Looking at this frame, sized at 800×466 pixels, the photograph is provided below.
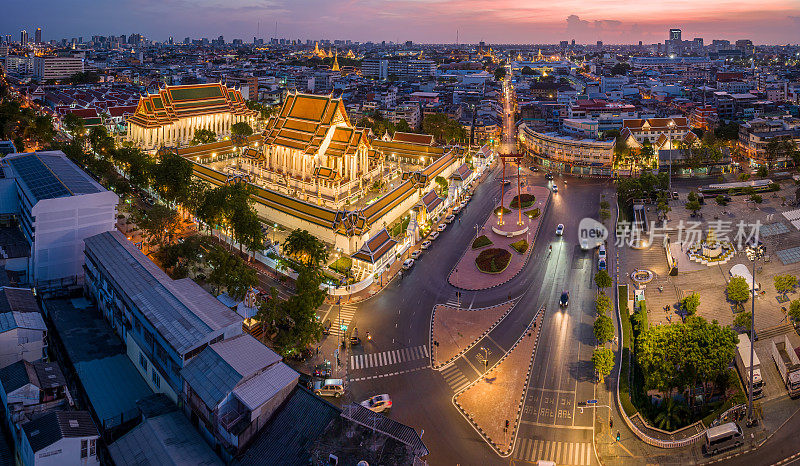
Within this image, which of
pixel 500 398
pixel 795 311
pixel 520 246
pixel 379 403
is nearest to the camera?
pixel 379 403

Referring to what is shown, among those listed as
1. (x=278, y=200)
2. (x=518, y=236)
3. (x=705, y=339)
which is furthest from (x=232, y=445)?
(x=518, y=236)

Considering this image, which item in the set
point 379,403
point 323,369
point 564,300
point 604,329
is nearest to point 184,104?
point 323,369

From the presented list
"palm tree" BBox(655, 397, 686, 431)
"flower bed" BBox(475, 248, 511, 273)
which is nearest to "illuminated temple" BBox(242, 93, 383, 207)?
"flower bed" BBox(475, 248, 511, 273)

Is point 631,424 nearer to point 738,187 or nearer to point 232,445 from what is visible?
point 232,445

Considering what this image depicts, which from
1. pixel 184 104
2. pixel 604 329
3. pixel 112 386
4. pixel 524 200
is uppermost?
pixel 184 104

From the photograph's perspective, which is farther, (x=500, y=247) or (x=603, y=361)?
(x=500, y=247)

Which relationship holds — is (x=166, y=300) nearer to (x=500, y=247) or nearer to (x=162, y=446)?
(x=162, y=446)
